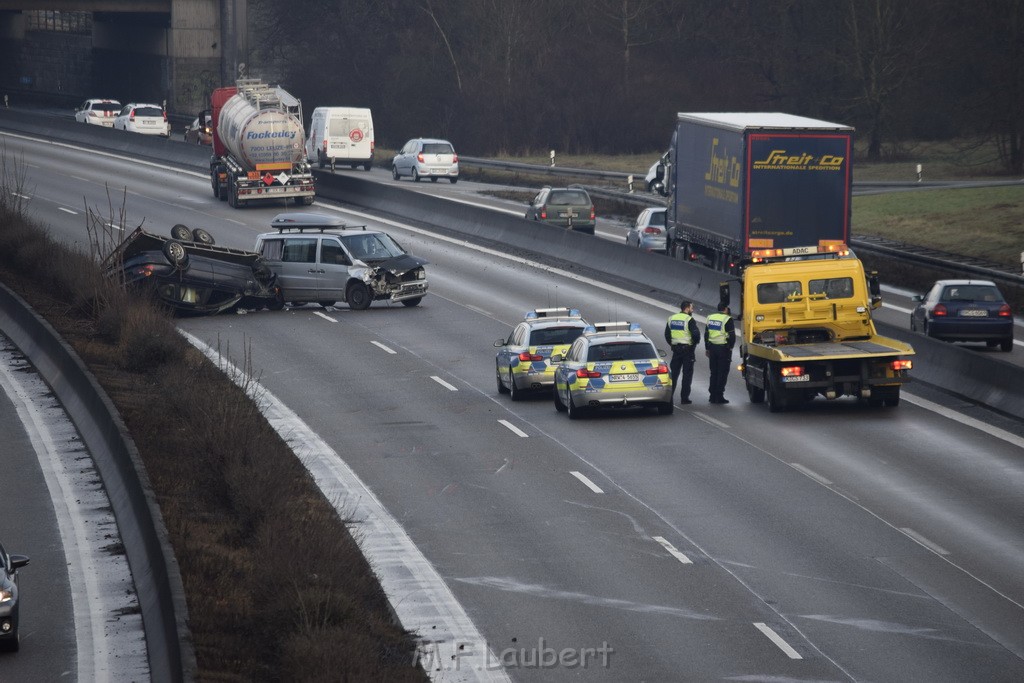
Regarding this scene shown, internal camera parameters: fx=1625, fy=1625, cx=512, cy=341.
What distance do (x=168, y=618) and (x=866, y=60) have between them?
67733 millimetres

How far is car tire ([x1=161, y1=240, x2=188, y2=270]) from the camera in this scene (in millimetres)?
35844

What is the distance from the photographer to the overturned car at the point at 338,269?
37844mm

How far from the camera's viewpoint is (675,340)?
89.3 ft

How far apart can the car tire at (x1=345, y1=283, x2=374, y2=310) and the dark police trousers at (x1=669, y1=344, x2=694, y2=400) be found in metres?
12.0

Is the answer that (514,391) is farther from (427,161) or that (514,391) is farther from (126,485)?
(427,161)

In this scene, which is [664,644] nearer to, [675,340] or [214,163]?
[675,340]

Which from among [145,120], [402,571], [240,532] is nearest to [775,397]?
[402,571]

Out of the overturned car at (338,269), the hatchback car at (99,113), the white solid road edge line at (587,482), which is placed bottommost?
the white solid road edge line at (587,482)

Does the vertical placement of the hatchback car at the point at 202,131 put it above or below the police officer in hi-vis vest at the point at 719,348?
above

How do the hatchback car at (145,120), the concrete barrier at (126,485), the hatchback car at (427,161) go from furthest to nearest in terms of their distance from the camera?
the hatchback car at (145,120), the hatchback car at (427,161), the concrete barrier at (126,485)

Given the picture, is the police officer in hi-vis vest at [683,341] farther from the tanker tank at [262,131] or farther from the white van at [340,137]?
the white van at [340,137]

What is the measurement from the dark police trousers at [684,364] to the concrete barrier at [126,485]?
930 cm

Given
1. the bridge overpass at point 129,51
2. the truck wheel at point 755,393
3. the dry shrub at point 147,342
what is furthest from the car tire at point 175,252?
the bridge overpass at point 129,51

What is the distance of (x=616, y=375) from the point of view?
2567cm
